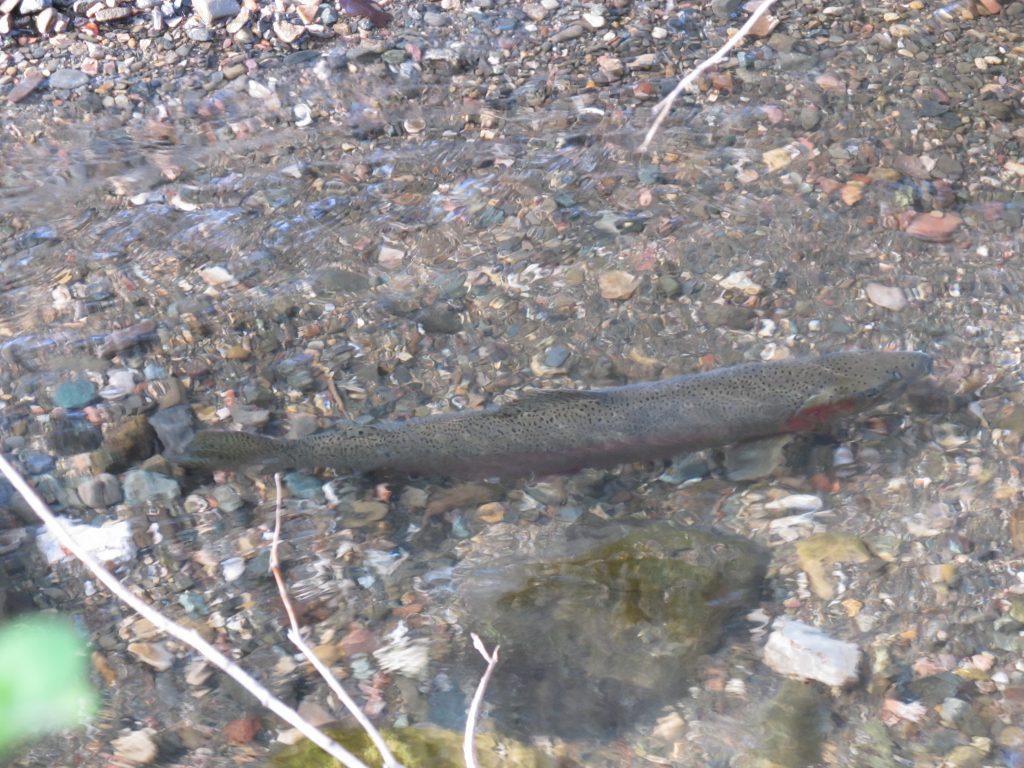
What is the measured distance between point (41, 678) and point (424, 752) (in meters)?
1.35

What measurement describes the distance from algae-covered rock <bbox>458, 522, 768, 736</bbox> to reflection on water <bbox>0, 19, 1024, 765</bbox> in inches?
1.3

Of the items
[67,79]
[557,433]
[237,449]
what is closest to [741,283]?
[557,433]

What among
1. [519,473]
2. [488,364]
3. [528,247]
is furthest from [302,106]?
[519,473]

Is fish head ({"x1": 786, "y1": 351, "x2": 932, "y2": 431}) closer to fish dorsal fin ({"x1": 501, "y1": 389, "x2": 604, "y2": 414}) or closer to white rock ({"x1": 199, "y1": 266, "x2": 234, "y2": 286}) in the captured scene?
fish dorsal fin ({"x1": 501, "y1": 389, "x2": 604, "y2": 414})

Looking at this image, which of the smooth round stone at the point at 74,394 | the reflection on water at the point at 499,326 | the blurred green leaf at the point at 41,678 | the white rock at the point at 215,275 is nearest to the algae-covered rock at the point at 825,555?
the reflection on water at the point at 499,326

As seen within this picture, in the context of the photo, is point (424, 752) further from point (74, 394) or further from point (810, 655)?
point (74, 394)

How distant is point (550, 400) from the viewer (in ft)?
12.6

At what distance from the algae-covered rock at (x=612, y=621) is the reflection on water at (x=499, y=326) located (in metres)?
0.03

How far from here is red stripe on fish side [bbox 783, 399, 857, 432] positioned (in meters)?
3.88

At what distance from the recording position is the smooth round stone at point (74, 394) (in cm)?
412

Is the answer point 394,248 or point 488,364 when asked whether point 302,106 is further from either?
point 488,364

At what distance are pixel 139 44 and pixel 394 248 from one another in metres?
2.52

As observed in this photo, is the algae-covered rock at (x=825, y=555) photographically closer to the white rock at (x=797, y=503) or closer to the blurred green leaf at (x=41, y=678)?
the white rock at (x=797, y=503)

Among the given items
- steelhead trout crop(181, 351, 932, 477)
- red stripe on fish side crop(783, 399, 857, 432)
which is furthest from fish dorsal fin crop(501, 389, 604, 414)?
red stripe on fish side crop(783, 399, 857, 432)
